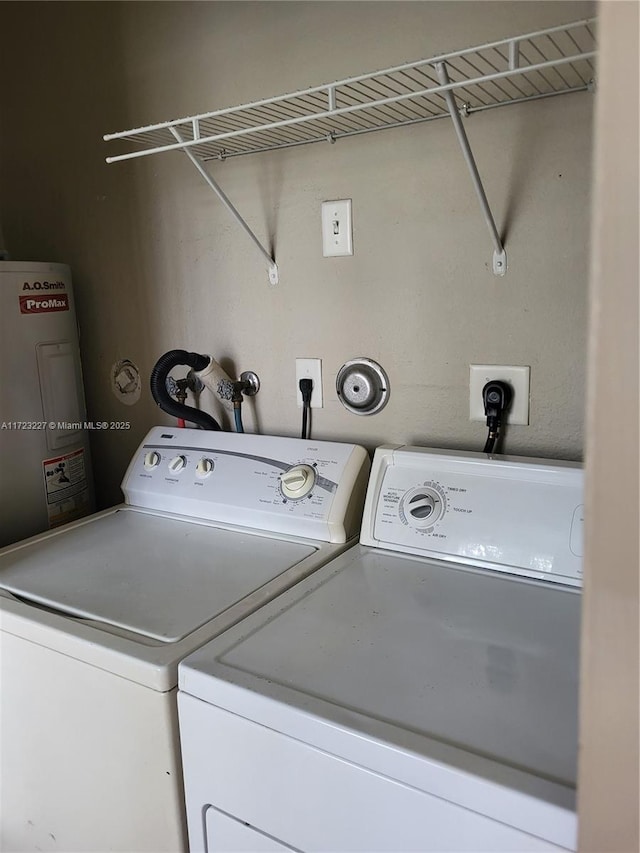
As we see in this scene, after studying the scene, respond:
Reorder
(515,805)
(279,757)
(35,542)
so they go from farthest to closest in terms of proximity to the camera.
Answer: (35,542), (279,757), (515,805)

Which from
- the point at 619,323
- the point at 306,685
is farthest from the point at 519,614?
the point at 619,323

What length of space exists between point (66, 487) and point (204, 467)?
432 millimetres

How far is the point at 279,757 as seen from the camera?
0.77 m

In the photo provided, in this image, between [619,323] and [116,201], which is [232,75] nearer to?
[116,201]

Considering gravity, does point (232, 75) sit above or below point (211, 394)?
above

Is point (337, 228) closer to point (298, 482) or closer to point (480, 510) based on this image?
point (298, 482)

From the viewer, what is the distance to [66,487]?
1.62 metres

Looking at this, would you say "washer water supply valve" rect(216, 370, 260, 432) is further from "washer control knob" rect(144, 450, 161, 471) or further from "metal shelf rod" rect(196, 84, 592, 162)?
"metal shelf rod" rect(196, 84, 592, 162)

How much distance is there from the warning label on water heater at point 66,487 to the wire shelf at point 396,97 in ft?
2.50

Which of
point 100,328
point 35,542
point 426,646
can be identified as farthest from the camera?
point 100,328

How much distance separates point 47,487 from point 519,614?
1138mm

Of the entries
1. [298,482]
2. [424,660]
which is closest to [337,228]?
[298,482]

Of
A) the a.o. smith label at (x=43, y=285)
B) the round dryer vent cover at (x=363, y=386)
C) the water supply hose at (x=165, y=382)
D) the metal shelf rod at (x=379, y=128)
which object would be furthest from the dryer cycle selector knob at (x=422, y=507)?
the a.o. smith label at (x=43, y=285)

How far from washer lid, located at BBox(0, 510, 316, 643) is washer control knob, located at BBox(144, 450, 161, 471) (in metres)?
0.13
